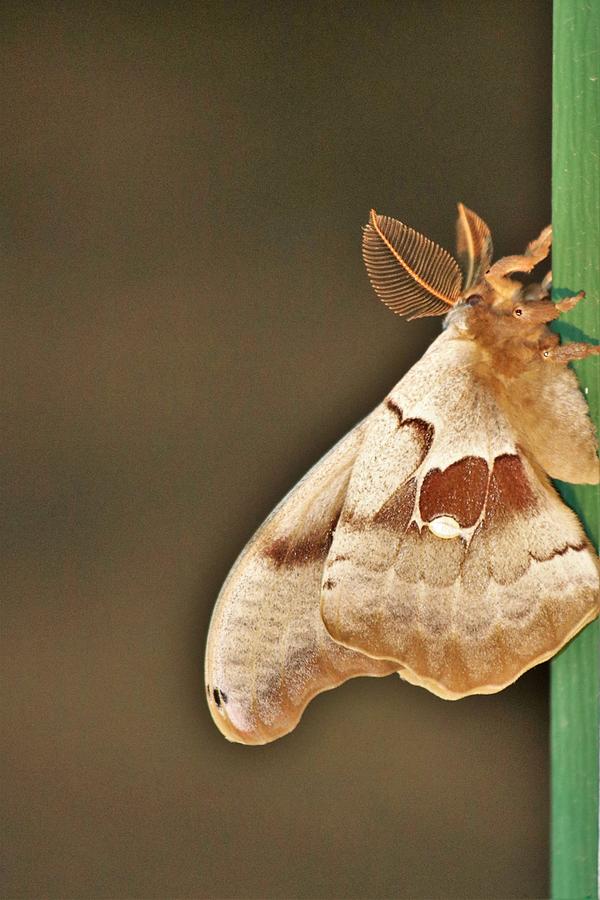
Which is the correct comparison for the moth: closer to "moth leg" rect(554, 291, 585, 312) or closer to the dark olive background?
"moth leg" rect(554, 291, 585, 312)

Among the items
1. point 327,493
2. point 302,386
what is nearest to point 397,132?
point 302,386

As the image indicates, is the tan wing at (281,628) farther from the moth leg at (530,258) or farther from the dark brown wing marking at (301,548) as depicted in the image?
the moth leg at (530,258)

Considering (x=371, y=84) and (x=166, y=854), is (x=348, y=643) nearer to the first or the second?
(x=166, y=854)

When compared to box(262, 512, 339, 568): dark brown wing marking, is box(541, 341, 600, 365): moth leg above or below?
above

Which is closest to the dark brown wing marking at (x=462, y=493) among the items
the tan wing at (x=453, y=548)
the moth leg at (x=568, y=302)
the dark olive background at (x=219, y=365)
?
the tan wing at (x=453, y=548)

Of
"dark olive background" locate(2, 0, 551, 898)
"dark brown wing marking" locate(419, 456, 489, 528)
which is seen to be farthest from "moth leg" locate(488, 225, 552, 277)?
"dark olive background" locate(2, 0, 551, 898)

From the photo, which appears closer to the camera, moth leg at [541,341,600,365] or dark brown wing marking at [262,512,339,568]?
moth leg at [541,341,600,365]
